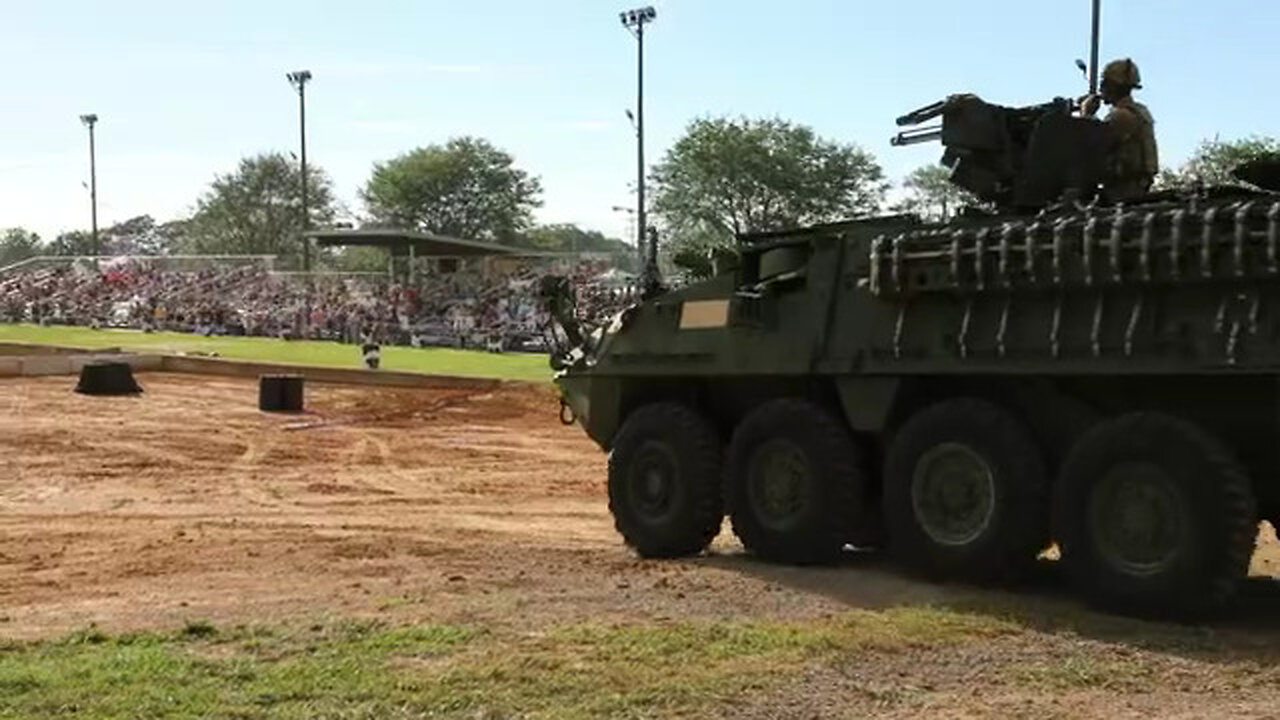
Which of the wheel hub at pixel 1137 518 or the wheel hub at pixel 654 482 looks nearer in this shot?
the wheel hub at pixel 1137 518

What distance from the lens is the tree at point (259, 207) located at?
101 m

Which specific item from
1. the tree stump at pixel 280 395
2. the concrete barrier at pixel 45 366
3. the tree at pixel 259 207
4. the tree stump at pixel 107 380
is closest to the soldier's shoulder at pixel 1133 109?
the tree stump at pixel 280 395

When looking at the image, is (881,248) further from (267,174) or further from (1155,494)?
(267,174)

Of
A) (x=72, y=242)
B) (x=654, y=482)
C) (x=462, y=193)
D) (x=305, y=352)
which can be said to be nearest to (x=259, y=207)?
(x=462, y=193)

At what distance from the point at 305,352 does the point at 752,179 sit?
119 feet

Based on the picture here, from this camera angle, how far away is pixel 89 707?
267 inches

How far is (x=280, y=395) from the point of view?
89.6 ft

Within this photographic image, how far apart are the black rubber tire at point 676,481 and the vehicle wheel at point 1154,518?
120 inches

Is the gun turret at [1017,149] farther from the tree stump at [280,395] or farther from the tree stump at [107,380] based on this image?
the tree stump at [107,380]

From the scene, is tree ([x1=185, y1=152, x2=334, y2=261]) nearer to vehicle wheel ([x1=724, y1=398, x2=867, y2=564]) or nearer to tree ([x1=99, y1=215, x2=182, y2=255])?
tree ([x1=99, y1=215, x2=182, y2=255])

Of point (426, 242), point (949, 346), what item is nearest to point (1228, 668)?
point (949, 346)

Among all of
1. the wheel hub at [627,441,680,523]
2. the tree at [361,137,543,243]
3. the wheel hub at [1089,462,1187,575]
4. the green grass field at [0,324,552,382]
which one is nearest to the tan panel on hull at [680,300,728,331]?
the wheel hub at [627,441,680,523]

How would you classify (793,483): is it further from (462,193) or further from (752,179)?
(462,193)

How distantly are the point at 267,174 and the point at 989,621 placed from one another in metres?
96.9
